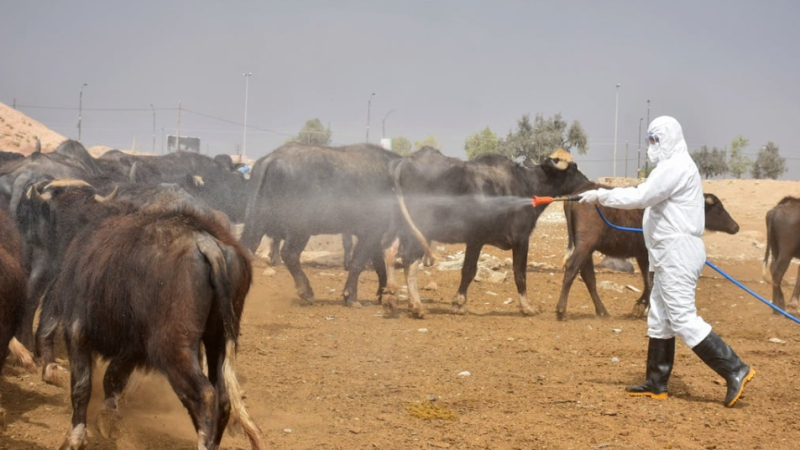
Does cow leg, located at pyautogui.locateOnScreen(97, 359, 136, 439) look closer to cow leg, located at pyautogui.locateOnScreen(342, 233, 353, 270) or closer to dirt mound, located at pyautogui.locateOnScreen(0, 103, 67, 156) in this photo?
cow leg, located at pyautogui.locateOnScreen(342, 233, 353, 270)

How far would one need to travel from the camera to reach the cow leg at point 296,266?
13.3 m

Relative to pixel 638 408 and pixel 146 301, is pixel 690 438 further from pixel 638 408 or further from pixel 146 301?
pixel 146 301

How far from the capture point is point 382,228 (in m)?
13.8

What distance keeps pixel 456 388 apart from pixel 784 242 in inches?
362

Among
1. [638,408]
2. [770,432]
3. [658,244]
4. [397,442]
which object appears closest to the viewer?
[397,442]

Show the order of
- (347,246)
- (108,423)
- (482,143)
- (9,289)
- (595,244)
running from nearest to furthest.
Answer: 1. (9,289)
2. (108,423)
3. (595,244)
4. (347,246)
5. (482,143)

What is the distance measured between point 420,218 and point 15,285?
766 centimetres

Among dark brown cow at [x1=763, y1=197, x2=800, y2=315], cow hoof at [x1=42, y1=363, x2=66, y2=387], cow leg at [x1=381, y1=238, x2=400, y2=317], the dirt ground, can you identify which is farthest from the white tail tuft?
dark brown cow at [x1=763, y1=197, x2=800, y2=315]

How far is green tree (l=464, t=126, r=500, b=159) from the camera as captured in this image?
4278 cm

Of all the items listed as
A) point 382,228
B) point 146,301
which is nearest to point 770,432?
point 146,301

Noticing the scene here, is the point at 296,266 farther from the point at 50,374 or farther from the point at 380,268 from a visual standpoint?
the point at 50,374

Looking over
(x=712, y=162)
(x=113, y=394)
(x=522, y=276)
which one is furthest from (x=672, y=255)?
(x=712, y=162)

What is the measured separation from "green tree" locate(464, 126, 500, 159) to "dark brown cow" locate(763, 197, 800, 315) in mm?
26094

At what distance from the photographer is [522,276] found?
1327 cm
